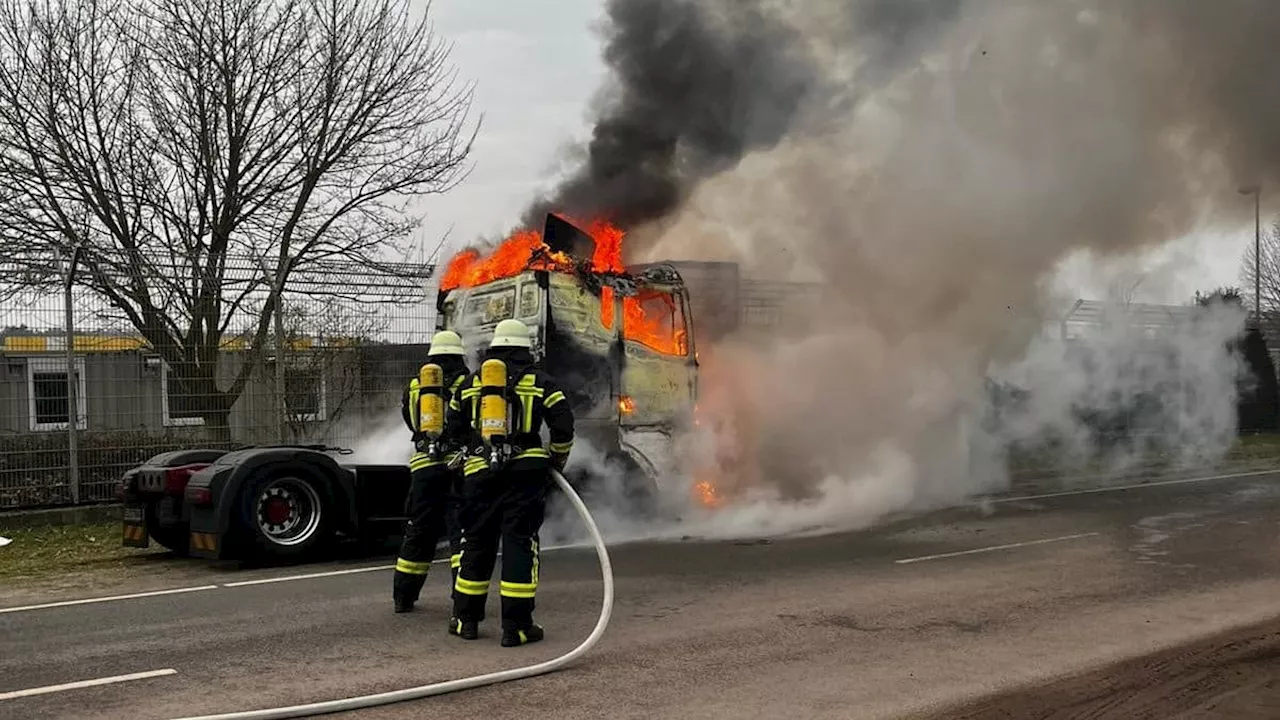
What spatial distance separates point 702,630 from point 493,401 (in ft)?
5.90

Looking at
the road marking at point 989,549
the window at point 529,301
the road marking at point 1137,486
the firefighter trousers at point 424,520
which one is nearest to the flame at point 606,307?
the window at point 529,301

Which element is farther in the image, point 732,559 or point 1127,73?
point 1127,73

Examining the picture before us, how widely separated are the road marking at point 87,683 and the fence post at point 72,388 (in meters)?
6.80

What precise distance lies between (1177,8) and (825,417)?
5.51 metres

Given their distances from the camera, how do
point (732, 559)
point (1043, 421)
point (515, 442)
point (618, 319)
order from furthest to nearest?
point (1043, 421) < point (618, 319) < point (732, 559) < point (515, 442)

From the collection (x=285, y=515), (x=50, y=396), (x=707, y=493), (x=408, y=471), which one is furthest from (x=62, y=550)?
(x=707, y=493)

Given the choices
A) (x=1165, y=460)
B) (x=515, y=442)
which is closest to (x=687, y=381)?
(x=515, y=442)

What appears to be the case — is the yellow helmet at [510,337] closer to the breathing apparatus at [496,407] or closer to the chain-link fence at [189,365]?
the breathing apparatus at [496,407]

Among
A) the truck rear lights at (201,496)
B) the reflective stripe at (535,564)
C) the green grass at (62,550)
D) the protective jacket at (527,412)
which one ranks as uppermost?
the protective jacket at (527,412)

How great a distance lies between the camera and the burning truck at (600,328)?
31.4 feet

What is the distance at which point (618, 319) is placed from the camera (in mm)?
9930

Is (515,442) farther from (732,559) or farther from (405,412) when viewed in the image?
(732,559)

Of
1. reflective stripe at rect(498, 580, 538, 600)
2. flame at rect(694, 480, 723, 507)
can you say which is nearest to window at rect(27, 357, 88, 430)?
flame at rect(694, 480, 723, 507)

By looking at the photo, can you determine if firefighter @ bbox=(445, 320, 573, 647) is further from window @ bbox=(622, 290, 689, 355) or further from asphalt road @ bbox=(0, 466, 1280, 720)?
window @ bbox=(622, 290, 689, 355)
